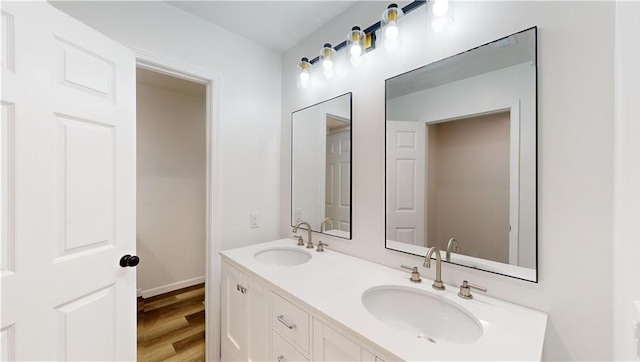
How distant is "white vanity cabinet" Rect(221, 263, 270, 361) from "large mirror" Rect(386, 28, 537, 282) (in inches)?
30.5

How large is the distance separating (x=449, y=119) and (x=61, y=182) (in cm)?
171

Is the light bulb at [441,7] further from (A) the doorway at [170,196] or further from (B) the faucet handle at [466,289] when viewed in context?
(A) the doorway at [170,196]

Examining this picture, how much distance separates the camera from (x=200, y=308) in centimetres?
250

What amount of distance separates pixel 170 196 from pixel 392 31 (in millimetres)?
2813

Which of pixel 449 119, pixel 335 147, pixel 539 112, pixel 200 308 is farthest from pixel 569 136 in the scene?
pixel 200 308

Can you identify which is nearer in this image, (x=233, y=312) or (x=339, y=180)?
(x=233, y=312)

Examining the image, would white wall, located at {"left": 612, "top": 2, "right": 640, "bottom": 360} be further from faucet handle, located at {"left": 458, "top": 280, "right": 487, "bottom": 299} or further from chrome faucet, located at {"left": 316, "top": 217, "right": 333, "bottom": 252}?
chrome faucet, located at {"left": 316, "top": 217, "right": 333, "bottom": 252}

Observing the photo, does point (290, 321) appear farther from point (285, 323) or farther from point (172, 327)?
point (172, 327)

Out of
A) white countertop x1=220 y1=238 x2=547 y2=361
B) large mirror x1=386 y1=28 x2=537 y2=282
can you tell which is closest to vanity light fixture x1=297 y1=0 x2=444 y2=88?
large mirror x1=386 y1=28 x2=537 y2=282

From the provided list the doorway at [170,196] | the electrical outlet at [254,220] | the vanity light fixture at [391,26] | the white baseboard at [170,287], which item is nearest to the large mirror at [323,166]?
the electrical outlet at [254,220]

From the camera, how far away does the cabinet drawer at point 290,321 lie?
101 centimetres

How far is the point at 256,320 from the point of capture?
1.32 metres

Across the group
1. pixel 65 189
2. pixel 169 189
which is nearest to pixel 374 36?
pixel 65 189

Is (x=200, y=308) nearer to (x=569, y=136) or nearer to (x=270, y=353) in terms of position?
(x=270, y=353)
